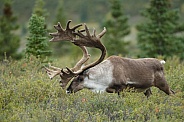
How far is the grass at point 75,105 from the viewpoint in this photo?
22.6ft

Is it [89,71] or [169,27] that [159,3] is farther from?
[89,71]

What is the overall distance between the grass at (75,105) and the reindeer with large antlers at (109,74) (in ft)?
0.84

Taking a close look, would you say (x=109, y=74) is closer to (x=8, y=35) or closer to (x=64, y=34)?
(x=64, y=34)

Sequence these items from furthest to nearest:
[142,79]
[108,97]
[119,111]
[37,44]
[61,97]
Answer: [37,44] < [142,79] < [61,97] < [108,97] < [119,111]

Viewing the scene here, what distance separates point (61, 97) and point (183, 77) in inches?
124

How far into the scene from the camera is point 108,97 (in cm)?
806

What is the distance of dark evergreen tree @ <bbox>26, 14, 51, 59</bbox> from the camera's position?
1349 cm

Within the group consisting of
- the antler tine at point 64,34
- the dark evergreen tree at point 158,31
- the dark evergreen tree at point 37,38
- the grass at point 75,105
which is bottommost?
the grass at point 75,105

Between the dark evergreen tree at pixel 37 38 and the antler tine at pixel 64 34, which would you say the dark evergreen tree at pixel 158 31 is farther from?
the antler tine at pixel 64 34

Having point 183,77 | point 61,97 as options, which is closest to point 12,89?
point 61,97

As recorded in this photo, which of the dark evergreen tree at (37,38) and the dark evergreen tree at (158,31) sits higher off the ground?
the dark evergreen tree at (158,31)

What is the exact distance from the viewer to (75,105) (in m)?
7.80

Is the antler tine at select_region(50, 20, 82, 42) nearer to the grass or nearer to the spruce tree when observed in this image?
the grass

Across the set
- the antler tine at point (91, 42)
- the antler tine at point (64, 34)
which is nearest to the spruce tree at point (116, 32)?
the antler tine at point (64, 34)
